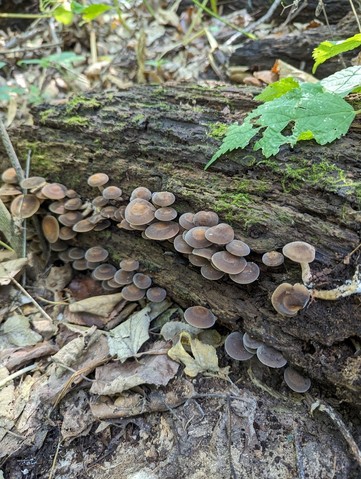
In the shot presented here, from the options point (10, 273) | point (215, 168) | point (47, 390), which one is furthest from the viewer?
point (10, 273)

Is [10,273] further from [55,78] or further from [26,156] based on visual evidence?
[55,78]

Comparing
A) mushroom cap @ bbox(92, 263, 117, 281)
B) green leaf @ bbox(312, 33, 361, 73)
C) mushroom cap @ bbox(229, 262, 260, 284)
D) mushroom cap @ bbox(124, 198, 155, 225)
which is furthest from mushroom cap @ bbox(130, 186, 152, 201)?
green leaf @ bbox(312, 33, 361, 73)

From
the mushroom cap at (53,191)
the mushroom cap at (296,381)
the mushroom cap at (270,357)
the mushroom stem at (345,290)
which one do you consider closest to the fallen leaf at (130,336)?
the mushroom cap at (270,357)

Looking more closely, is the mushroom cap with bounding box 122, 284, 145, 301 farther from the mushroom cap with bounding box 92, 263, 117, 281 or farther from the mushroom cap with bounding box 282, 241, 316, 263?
the mushroom cap with bounding box 282, 241, 316, 263

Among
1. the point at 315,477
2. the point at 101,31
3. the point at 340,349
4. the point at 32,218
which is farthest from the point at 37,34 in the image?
the point at 315,477

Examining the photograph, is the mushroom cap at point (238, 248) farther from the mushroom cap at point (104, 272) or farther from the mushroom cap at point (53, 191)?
the mushroom cap at point (53, 191)

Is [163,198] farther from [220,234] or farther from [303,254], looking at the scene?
[303,254]

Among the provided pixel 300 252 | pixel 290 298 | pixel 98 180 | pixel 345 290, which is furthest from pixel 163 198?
pixel 345 290
